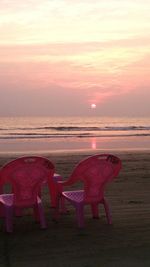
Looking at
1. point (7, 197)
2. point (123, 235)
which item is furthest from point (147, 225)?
point (7, 197)

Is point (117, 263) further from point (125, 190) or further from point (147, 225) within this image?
point (125, 190)

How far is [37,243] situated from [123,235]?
3.27 ft

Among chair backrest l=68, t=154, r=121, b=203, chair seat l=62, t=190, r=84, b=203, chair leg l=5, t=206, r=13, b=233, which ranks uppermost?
chair backrest l=68, t=154, r=121, b=203

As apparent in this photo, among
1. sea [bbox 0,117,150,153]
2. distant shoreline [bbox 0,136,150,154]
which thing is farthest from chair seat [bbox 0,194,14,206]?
sea [bbox 0,117,150,153]

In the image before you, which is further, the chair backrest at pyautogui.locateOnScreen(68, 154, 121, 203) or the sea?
the sea

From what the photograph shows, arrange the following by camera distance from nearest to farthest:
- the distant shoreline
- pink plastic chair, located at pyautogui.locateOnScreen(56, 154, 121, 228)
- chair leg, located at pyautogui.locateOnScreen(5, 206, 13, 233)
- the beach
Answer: the beach, chair leg, located at pyautogui.locateOnScreen(5, 206, 13, 233), pink plastic chair, located at pyautogui.locateOnScreen(56, 154, 121, 228), the distant shoreline

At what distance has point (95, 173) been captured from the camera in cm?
529

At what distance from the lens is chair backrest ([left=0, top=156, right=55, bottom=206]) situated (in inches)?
199

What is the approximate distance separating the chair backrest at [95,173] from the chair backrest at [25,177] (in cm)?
43

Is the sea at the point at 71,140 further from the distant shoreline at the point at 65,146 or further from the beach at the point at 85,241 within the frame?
the beach at the point at 85,241

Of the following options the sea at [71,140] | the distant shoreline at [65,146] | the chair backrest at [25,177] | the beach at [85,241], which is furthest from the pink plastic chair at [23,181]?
the sea at [71,140]

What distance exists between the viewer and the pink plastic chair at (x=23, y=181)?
5.01 m

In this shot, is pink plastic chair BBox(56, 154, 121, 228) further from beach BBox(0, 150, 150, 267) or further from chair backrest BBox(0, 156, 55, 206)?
chair backrest BBox(0, 156, 55, 206)

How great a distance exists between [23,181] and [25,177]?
5 cm
